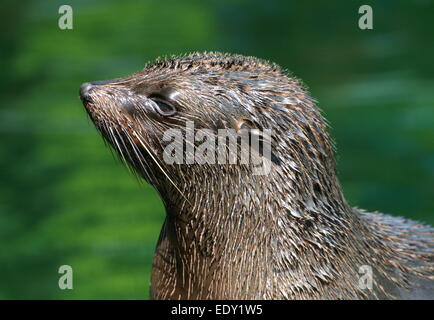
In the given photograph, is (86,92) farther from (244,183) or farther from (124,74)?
(124,74)

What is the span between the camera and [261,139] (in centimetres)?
627

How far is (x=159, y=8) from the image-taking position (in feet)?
58.6

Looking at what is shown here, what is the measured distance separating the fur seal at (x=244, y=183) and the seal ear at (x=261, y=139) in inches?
0.6

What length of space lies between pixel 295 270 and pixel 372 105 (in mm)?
7715

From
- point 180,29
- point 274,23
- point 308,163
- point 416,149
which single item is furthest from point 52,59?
point 308,163

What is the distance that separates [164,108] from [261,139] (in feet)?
2.36

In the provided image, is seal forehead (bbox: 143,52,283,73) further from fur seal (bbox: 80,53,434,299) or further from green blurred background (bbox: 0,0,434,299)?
green blurred background (bbox: 0,0,434,299)

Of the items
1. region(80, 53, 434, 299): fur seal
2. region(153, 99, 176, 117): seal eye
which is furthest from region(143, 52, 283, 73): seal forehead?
region(153, 99, 176, 117): seal eye

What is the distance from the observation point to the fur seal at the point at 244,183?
6305 millimetres

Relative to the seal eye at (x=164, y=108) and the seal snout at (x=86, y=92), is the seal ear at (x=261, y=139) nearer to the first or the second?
the seal eye at (x=164, y=108)

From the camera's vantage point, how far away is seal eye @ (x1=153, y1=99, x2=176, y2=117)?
6.37m

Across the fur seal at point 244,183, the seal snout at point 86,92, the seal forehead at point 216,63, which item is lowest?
the fur seal at point 244,183

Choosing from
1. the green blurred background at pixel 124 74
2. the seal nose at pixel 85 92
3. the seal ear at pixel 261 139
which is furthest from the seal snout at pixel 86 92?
the green blurred background at pixel 124 74
